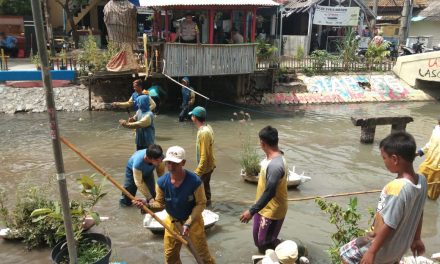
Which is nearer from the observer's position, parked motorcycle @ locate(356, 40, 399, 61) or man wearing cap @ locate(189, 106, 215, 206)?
man wearing cap @ locate(189, 106, 215, 206)

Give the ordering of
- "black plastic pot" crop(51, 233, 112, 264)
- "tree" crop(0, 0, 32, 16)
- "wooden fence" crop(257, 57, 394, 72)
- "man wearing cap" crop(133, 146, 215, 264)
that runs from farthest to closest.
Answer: "tree" crop(0, 0, 32, 16) < "wooden fence" crop(257, 57, 394, 72) < "black plastic pot" crop(51, 233, 112, 264) < "man wearing cap" crop(133, 146, 215, 264)

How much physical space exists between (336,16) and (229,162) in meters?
16.2

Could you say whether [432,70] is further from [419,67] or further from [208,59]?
[208,59]

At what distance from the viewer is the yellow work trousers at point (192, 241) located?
4.14 m

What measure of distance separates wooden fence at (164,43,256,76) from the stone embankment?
3.67 m

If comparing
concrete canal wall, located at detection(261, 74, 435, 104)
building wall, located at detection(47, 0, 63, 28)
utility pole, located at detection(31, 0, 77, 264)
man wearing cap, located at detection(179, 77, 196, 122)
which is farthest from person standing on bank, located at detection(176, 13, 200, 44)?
building wall, located at detection(47, 0, 63, 28)

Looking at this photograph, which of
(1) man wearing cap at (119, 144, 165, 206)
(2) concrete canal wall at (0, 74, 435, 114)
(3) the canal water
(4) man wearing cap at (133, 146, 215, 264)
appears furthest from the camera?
(2) concrete canal wall at (0, 74, 435, 114)

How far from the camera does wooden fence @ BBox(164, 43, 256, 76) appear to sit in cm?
1405

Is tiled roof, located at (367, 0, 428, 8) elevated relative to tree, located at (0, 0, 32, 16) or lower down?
elevated

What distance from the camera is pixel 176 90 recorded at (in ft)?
56.3

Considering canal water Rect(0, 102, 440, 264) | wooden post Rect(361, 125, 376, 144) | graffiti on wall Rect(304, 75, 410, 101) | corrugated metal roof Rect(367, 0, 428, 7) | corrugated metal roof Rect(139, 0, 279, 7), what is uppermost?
corrugated metal roof Rect(367, 0, 428, 7)

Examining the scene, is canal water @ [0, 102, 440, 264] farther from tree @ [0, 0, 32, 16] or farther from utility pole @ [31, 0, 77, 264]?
tree @ [0, 0, 32, 16]

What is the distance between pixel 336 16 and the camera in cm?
2258

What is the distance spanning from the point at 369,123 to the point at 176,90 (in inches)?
348
